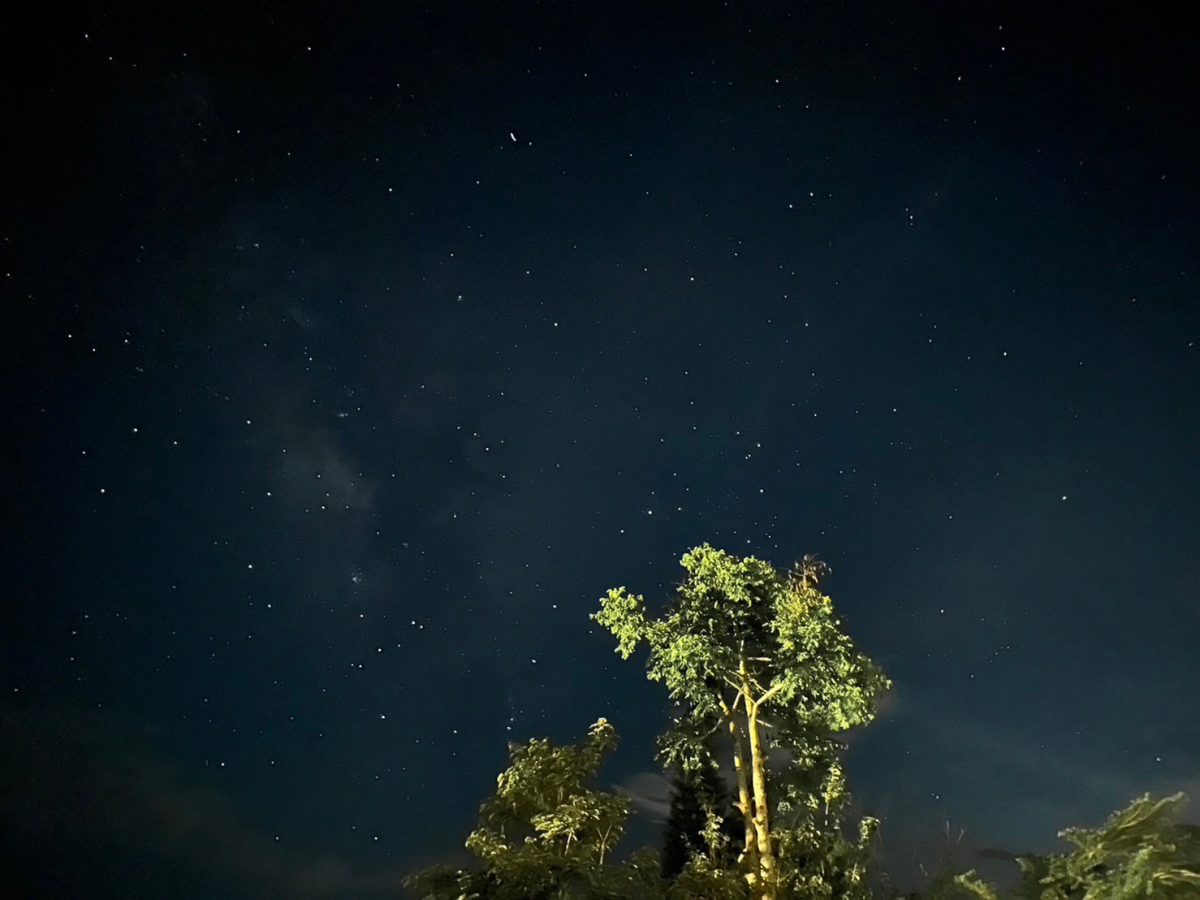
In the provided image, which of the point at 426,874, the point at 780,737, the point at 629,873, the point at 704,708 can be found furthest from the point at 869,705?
Result: the point at 426,874

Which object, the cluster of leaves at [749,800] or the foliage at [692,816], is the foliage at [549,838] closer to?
the cluster of leaves at [749,800]

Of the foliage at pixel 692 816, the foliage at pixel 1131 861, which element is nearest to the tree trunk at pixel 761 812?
the foliage at pixel 692 816

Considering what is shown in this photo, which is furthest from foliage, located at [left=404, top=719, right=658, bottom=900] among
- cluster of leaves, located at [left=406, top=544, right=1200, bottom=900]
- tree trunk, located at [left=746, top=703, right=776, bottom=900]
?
tree trunk, located at [left=746, top=703, right=776, bottom=900]

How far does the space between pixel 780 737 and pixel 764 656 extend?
70.1 inches

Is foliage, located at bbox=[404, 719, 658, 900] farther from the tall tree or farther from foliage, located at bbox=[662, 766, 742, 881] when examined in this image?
foliage, located at bbox=[662, 766, 742, 881]

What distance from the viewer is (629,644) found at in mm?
15375

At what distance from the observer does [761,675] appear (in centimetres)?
1558

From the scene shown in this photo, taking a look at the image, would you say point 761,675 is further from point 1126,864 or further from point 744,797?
point 1126,864

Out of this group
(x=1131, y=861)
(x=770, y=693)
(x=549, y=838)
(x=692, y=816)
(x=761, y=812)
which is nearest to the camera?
(x=1131, y=861)

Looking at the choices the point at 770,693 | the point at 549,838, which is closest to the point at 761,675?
the point at 770,693

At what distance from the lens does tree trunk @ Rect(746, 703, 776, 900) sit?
12.6 meters

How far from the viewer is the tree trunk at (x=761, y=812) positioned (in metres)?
12.6

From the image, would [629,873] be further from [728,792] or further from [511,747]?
[728,792]

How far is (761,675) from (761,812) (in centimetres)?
273
